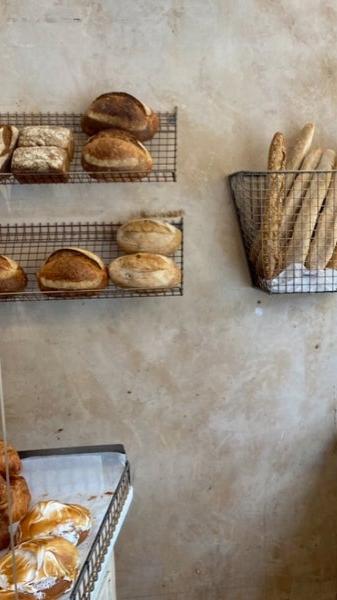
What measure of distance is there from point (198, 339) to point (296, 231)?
502mm

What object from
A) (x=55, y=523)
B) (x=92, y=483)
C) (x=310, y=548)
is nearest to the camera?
(x=55, y=523)

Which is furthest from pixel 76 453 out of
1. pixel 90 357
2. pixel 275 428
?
pixel 275 428

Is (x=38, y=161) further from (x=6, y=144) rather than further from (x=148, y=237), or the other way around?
(x=148, y=237)

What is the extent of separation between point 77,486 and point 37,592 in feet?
1.41

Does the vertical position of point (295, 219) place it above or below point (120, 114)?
below

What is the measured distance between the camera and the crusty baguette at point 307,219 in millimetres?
1561

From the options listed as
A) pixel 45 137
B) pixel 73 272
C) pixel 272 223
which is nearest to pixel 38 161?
pixel 45 137

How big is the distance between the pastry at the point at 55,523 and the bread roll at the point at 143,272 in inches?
25.1

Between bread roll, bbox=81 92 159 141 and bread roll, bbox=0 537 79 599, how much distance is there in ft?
3.70

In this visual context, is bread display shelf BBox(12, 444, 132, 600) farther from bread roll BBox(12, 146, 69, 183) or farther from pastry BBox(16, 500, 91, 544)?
bread roll BBox(12, 146, 69, 183)

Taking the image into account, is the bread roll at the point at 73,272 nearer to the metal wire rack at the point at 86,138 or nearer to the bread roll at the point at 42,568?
the metal wire rack at the point at 86,138

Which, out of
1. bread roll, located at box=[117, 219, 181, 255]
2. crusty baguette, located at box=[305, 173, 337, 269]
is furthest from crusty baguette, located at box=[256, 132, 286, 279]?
bread roll, located at box=[117, 219, 181, 255]

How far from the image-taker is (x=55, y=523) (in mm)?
1090

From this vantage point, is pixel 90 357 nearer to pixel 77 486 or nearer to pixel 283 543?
pixel 77 486
